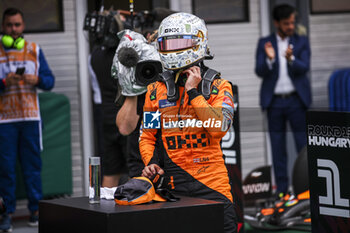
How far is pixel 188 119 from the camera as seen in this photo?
4.59 metres

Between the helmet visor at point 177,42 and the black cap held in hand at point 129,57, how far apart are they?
2.55 feet

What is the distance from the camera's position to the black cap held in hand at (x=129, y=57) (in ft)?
17.7

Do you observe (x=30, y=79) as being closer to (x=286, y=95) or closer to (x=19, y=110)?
(x=19, y=110)

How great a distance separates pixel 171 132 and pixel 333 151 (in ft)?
3.11

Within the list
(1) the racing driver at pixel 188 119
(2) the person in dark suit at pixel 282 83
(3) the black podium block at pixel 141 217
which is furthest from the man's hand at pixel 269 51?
(3) the black podium block at pixel 141 217

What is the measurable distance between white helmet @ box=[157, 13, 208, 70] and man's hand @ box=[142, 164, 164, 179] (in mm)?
593

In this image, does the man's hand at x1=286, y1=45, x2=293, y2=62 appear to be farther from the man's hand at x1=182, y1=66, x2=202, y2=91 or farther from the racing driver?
the man's hand at x1=182, y1=66, x2=202, y2=91

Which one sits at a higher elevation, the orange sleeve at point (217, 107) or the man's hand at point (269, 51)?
the man's hand at point (269, 51)

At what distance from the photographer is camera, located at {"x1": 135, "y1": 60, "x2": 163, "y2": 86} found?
210 inches

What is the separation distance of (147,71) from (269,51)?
3.63 meters

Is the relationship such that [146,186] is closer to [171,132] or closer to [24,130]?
[171,132]

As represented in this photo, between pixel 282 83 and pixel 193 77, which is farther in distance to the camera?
pixel 282 83

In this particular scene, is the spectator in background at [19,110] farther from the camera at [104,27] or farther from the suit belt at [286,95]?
the suit belt at [286,95]

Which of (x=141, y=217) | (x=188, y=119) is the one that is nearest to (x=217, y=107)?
(x=188, y=119)
